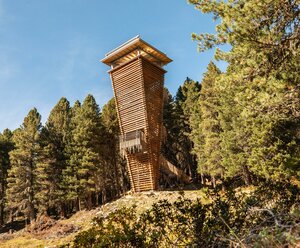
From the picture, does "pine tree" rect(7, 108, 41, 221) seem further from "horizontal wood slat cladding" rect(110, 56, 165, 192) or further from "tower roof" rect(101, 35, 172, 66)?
"tower roof" rect(101, 35, 172, 66)

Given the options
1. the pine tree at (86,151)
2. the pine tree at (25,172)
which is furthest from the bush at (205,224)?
the pine tree at (25,172)

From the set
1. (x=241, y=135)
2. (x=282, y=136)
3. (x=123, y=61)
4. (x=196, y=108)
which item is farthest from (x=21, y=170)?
(x=282, y=136)

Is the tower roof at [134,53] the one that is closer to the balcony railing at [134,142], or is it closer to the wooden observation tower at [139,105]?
the wooden observation tower at [139,105]

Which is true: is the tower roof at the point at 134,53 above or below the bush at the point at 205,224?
above

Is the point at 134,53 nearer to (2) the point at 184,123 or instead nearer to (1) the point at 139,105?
(1) the point at 139,105

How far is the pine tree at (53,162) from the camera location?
87.2 ft

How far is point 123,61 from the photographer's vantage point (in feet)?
76.6

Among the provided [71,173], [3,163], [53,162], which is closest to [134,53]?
[71,173]

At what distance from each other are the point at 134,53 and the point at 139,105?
4.48m

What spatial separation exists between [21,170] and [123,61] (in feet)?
49.9

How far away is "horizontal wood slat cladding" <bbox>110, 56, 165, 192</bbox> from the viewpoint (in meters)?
21.3

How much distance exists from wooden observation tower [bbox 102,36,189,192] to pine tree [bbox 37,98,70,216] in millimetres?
8958

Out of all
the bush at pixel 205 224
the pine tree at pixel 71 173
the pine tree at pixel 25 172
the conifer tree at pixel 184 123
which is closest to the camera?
the bush at pixel 205 224

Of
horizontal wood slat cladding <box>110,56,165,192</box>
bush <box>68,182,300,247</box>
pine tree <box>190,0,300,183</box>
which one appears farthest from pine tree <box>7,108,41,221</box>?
pine tree <box>190,0,300,183</box>
